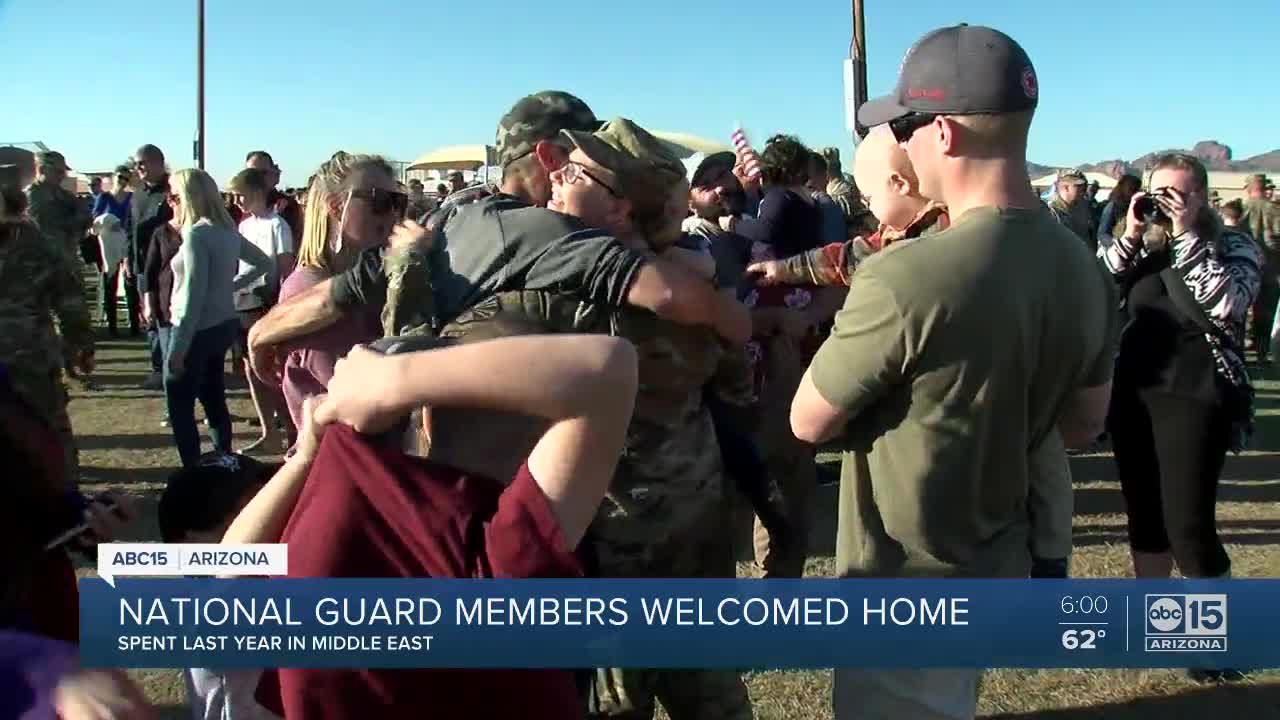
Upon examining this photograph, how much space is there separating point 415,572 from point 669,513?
1050 millimetres

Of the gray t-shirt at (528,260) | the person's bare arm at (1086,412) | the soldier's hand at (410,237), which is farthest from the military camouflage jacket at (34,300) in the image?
the person's bare arm at (1086,412)

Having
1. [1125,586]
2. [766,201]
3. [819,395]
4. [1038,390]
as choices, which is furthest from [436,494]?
[766,201]

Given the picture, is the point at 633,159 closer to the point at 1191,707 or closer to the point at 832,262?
the point at 832,262

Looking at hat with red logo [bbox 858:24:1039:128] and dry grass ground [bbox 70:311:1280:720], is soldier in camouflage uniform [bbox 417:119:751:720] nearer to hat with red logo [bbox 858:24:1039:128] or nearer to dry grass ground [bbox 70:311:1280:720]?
hat with red logo [bbox 858:24:1039:128]

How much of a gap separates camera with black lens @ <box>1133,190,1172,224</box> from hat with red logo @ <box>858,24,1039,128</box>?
185 centimetres

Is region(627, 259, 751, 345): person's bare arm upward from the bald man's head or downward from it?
downward

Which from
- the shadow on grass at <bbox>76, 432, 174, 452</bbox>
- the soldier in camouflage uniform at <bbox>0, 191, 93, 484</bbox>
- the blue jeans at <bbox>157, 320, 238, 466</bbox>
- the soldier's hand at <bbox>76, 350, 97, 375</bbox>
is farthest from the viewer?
the shadow on grass at <bbox>76, 432, 174, 452</bbox>

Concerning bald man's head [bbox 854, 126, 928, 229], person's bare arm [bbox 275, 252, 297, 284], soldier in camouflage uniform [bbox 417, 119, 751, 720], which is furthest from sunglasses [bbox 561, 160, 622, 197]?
person's bare arm [bbox 275, 252, 297, 284]

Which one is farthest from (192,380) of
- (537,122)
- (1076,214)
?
(1076,214)

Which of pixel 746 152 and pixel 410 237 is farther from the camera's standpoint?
pixel 746 152

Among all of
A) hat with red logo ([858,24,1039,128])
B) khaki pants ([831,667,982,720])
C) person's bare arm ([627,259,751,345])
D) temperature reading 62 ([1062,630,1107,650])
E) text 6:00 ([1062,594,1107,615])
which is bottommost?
temperature reading 62 ([1062,630,1107,650])

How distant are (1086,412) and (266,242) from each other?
18.0ft

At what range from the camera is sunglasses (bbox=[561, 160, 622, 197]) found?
228cm

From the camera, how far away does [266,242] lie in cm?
667
